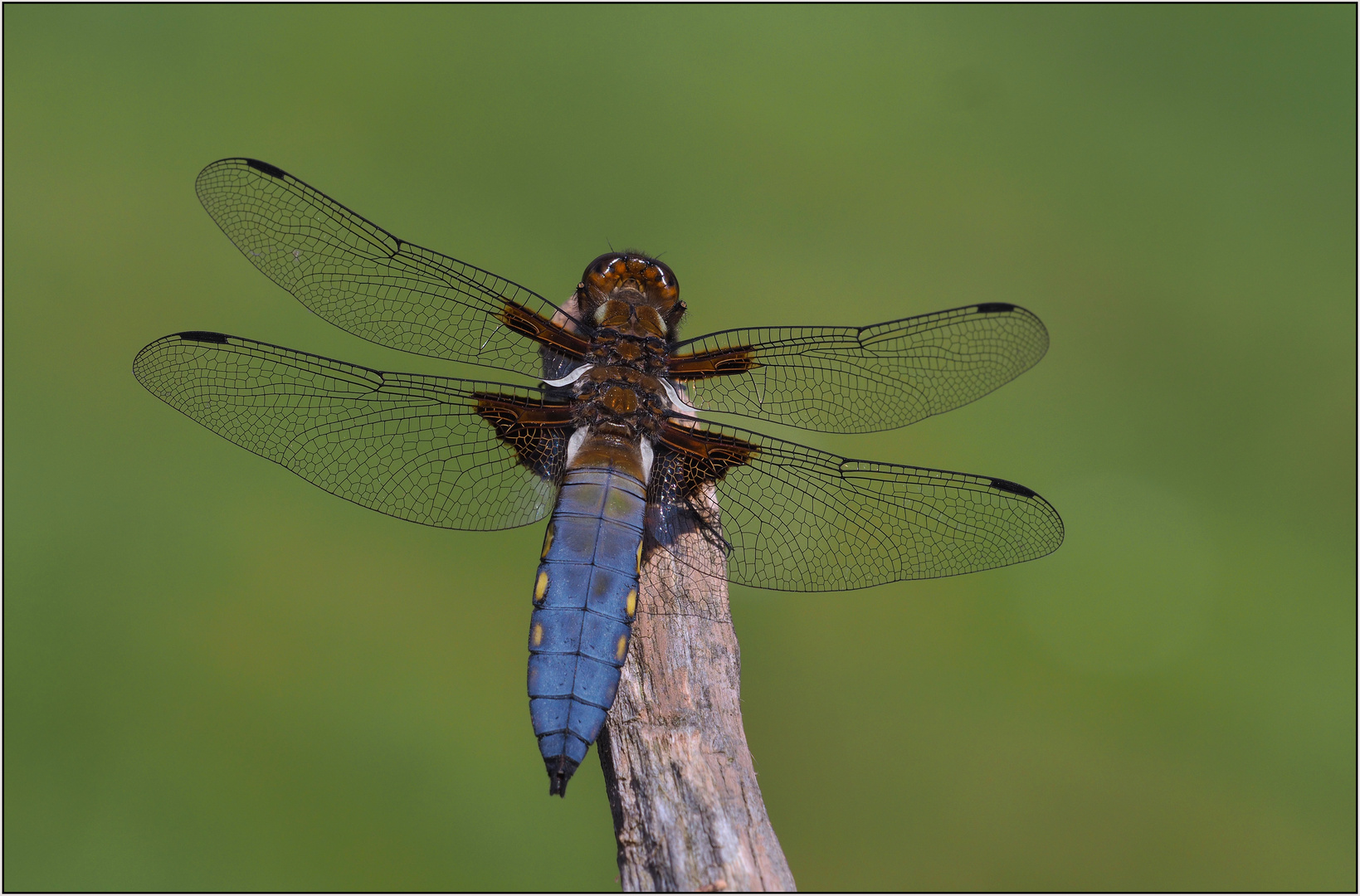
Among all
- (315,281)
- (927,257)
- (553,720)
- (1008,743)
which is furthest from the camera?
(927,257)

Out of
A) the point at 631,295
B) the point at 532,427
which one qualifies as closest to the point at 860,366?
the point at 631,295

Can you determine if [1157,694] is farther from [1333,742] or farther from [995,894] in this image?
[995,894]

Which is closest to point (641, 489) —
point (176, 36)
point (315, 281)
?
point (315, 281)

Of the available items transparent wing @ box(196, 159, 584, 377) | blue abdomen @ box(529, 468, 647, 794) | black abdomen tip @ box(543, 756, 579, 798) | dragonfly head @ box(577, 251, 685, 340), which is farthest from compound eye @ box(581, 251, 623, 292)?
black abdomen tip @ box(543, 756, 579, 798)

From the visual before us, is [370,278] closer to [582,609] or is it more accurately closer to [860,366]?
[582,609]

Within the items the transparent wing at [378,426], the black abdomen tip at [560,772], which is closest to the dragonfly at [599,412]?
the transparent wing at [378,426]

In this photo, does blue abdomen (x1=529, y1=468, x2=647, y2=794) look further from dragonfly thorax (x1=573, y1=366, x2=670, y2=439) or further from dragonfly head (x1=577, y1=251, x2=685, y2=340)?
dragonfly head (x1=577, y1=251, x2=685, y2=340)

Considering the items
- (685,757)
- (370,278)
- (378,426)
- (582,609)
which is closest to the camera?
(685,757)
